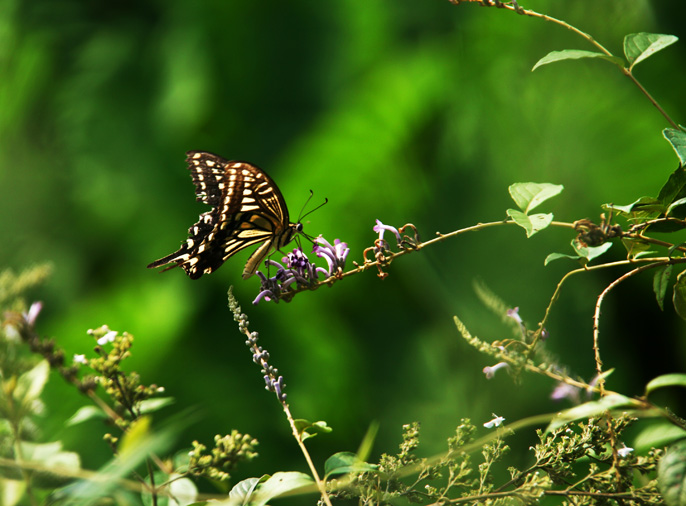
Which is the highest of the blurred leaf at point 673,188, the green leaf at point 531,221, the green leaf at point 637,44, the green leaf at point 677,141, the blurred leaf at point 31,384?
the green leaf at point 637,44

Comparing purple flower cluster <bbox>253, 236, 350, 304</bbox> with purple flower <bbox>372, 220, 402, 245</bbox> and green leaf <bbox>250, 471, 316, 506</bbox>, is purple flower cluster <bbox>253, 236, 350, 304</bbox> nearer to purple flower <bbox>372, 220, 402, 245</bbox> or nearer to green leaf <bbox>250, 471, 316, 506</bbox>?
purple flower <bbox>372, 220, 402, 245</bbox>

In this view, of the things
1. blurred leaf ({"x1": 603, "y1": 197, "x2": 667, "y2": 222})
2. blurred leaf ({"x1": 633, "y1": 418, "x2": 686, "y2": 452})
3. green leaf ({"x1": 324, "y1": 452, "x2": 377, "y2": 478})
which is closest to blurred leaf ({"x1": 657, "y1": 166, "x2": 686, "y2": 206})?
blurred leaf ({"x1": 603, "y1": 197, "x2": 667, "y2": 222})

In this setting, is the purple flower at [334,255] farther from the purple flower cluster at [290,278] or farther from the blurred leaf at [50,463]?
the blurred leaf at [50,463]

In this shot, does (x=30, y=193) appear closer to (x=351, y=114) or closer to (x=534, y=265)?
(x=351, y=114)

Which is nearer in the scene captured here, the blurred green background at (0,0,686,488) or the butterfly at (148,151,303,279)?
the butterfly at (148,151,303,279)

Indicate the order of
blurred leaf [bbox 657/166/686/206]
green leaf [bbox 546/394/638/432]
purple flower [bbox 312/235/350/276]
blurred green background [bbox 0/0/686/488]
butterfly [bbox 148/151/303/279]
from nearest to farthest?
green leaf [bbox 546/394/638/432]
blurred leaf [bbox 657/166/686/206]
purple flower [bbox 312/235/350/276]
butterfly [bbox 148/151/303/279]
blurred green background [bbox 0/0/686/488]

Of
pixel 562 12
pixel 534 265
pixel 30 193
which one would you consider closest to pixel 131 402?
pixel 534 265

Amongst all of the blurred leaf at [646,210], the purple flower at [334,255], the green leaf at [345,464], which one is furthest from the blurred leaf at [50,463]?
the blurred leaf at [646,210]
